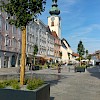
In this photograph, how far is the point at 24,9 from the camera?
8383 millimetres

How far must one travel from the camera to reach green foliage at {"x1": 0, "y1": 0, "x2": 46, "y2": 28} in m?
8.34

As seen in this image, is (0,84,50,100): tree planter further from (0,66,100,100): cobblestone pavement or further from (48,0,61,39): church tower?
(48,0,61,39): church tower

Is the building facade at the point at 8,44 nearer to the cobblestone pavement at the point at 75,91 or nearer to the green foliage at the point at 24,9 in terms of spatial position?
the cobblestone pavement at the point at 75,91

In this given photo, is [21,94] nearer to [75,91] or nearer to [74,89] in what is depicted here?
[75,91]

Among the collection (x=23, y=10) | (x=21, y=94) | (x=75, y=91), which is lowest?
(x=75, y=91)

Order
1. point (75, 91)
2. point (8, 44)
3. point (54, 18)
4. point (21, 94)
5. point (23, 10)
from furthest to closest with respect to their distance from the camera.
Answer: point (54, 18) < point (8, 44) < point (75, 91) < point (23, 10) < point (21, 94)

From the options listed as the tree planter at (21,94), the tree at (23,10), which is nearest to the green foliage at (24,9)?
the tree at (23,10)

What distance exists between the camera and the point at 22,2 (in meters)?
8.30

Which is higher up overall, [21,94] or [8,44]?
[8,44]

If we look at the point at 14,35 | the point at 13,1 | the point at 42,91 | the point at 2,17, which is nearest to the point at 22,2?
the point at 13,1

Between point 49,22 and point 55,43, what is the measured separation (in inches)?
474

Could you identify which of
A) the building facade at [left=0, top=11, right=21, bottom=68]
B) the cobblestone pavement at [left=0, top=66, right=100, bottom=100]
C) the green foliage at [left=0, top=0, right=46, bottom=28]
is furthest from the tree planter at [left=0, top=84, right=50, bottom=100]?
the building facade at [left=0, top=11, right=21, bottom=68]

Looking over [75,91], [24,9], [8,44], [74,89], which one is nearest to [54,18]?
[8,44]

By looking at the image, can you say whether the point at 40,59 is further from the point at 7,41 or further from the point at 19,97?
the point at 19,97
